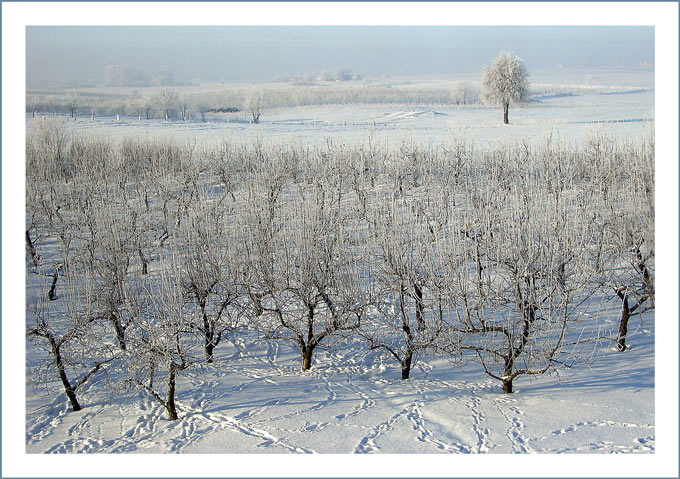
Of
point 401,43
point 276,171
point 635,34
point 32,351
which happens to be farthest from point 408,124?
point 32,351

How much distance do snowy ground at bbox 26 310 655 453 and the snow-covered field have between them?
0.04 feet

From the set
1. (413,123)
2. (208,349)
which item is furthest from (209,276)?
(413,123)

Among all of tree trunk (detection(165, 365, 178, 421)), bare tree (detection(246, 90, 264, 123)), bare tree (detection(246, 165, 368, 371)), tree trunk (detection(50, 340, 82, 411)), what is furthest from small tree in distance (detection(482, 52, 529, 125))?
tree trunk (detection(50, 340, 82, 411))

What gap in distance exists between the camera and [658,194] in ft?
22.5

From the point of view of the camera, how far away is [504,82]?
27.2m

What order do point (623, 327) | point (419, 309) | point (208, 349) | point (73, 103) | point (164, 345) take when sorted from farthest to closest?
point (73, 103)
point (623, 327)
point (208, 349)
point (419, 309)
point (164, 345)

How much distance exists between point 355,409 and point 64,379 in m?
3.58

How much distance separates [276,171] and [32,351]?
6.36m

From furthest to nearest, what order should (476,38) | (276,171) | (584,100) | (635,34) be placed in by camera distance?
(584,100) → (276,171) → (476,38) → (635,34)

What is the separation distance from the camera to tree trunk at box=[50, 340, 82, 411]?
6.95 m

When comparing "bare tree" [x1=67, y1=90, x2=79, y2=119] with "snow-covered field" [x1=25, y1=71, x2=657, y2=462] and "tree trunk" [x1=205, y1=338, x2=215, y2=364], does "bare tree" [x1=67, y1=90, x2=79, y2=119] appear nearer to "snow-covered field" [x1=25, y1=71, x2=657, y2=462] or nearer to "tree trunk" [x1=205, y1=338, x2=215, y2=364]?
"snow-covered field" [x1=25, y1=71, x2=657, y2=462]

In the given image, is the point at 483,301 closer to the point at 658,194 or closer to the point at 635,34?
the point at 658,194

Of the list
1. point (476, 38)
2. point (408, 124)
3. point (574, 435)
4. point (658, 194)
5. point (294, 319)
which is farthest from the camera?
point (408, 124)

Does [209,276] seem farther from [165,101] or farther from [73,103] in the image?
[165,101]
